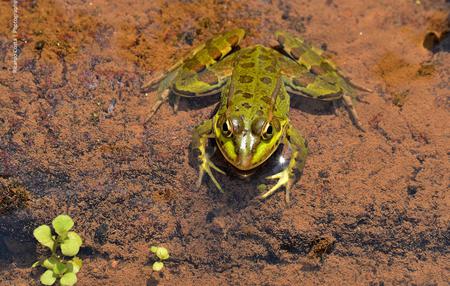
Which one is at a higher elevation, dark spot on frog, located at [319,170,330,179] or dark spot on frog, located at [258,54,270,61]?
dark spot on frog, located at [258,54,270,61]

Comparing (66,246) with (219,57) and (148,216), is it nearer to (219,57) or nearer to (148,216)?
(148,216)

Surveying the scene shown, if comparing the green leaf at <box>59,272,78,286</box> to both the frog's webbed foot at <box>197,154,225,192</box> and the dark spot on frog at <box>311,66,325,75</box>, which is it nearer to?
the frog's webbed foot at <box>197,154,225,192</box>

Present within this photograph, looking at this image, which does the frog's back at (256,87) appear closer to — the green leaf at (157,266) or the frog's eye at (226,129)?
the frog's eye at (226,129)

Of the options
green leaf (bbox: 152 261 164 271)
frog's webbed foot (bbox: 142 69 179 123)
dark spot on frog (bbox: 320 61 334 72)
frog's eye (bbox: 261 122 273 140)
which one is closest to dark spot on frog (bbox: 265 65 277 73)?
dark spot on frog (bbox: 320 61 334 72)

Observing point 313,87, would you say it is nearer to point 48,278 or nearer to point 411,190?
point 411,190

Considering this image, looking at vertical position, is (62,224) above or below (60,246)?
above

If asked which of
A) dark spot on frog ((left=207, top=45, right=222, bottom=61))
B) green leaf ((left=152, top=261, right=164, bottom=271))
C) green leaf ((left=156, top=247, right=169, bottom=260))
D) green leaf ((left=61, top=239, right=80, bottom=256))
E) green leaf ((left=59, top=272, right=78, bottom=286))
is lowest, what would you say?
green leaf ((left=59, top=272, right=78, bottom=286))

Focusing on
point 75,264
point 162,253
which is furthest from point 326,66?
point 75,264
